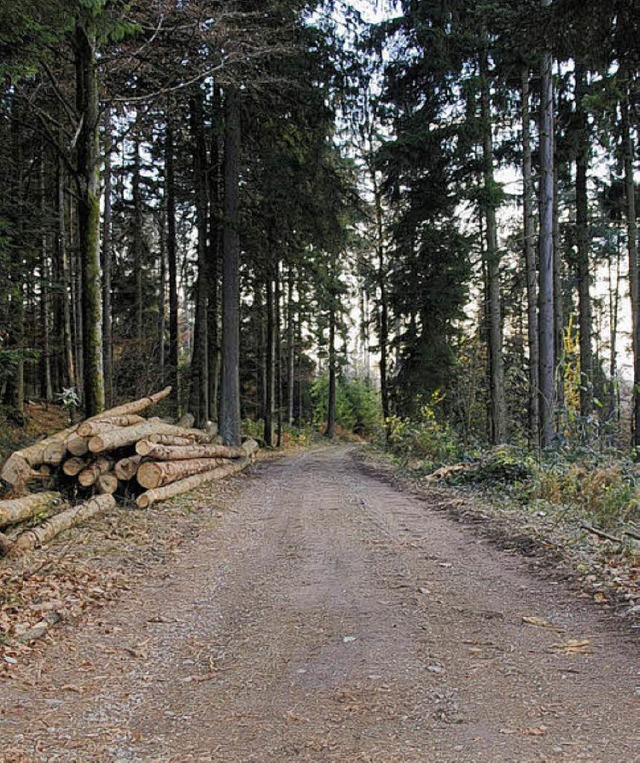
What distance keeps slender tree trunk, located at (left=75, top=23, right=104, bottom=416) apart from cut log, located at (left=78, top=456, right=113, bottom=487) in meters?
1.11

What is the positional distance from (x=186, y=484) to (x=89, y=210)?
4.89 m

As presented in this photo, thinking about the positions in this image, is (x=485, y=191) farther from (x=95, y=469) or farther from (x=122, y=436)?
(x=95, y=469)

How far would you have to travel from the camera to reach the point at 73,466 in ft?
28.6

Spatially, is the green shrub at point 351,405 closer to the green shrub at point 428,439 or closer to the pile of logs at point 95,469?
the green shrub at point 428,439

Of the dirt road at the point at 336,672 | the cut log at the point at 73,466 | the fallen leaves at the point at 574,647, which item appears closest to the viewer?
the dirt road at the point at 336,672

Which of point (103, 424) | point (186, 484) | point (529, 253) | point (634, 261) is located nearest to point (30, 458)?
point (103, 424)

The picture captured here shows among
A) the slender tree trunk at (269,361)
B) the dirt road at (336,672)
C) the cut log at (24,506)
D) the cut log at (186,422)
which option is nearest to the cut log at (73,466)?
the cut log at (24,506)

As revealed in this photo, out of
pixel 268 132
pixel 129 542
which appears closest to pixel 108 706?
pixel 129 542

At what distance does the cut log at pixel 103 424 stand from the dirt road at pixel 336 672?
3.30 m

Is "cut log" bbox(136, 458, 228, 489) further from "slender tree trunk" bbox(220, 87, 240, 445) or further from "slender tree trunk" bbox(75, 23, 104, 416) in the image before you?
"slender tree trunk" bbox(220, 87, 240, 445)

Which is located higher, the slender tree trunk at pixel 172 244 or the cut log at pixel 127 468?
the slender tree trunk at pixel 172 244

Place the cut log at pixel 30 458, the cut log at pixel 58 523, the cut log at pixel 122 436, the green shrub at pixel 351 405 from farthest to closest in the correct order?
the green shrub at pixel 351 405 < the cut log at pixel 122 436 < the cut log at pixel 30 458 < the cut log at pixel 58 523

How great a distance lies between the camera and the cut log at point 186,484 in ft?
28.9

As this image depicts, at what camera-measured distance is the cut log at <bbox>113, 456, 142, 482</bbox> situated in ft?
29.5
